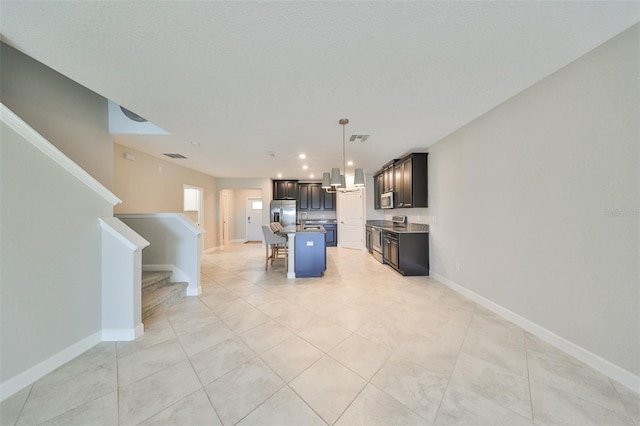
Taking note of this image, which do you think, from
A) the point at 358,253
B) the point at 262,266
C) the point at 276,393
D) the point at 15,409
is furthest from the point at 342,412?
the point at 358,253

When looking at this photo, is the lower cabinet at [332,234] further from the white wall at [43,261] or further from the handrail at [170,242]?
the white wall at [43,261]

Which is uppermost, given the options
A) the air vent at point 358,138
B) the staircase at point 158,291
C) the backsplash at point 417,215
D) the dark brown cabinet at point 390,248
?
the air vent at point 358,138

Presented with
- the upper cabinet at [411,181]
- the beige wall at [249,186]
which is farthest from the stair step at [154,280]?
the upper cabinet at [411,181]

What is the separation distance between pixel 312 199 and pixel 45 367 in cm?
667

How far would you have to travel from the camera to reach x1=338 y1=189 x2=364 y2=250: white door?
6918 millimetres

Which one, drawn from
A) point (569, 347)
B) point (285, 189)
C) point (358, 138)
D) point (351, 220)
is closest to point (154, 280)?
point (358, 138)

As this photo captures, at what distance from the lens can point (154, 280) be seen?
301cm

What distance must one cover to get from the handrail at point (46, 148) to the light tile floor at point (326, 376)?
1.48m

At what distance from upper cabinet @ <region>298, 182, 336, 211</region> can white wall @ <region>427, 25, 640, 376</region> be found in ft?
17.5

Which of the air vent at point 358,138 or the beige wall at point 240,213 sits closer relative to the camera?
the air vent at point 358,138

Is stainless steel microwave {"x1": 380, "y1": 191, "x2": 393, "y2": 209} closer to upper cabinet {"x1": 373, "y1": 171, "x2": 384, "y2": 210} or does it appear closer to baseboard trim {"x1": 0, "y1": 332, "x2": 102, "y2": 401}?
upper cabinet {"x1": 373, "y1": 171, "x2": 384, "y2": 210}

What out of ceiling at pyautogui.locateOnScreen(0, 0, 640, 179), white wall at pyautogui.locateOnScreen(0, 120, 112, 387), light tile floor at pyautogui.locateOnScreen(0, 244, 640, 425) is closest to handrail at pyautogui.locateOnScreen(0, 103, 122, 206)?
white wall at pyautogui.locateOnScreen(0, 120, 112, 387)

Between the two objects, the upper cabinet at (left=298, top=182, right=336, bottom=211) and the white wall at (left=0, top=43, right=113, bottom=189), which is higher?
the white wall at (left=0, top=43, right=113, bottom=189)

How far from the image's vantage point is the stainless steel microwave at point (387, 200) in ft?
16.5
